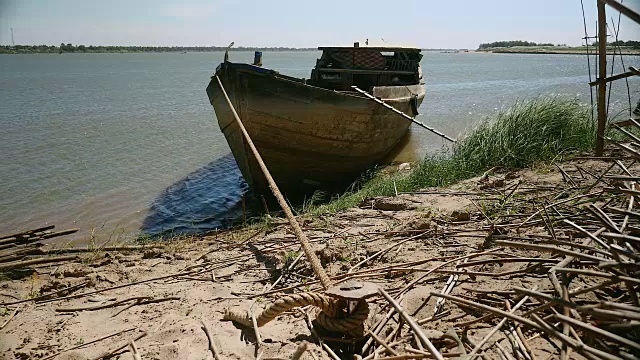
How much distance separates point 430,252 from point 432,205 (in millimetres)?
1616

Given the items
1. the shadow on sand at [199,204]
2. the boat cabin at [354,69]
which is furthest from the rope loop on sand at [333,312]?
the boat cabin at [354,69]

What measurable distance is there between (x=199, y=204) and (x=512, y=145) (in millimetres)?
5508

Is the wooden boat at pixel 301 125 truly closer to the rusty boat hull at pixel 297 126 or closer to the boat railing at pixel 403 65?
the rusty boat hull at pixel 297 126

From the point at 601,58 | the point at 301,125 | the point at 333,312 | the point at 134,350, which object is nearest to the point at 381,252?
the point at 333,312

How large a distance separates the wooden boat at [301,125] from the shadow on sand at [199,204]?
0.83 metres

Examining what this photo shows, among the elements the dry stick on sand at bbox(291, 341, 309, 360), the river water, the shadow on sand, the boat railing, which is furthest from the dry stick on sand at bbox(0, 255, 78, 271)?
the boat railing

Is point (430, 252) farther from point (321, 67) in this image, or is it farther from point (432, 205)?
point (321, 67)

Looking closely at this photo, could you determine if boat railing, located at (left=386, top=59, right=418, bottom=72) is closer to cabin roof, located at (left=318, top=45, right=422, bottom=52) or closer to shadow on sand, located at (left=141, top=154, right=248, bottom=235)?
cabin roof, located at (left=318, top=45, right=422, bottom=52)

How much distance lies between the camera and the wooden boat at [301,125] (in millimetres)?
7906

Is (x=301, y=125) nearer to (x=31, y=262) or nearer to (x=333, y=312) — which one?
(x=31, y=262)

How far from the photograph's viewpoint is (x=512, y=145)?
708cm

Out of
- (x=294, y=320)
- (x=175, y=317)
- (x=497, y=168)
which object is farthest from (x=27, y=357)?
(x=497, y=168)

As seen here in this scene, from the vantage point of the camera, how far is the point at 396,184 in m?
6.81

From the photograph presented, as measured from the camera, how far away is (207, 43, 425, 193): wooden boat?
7.91 meters
